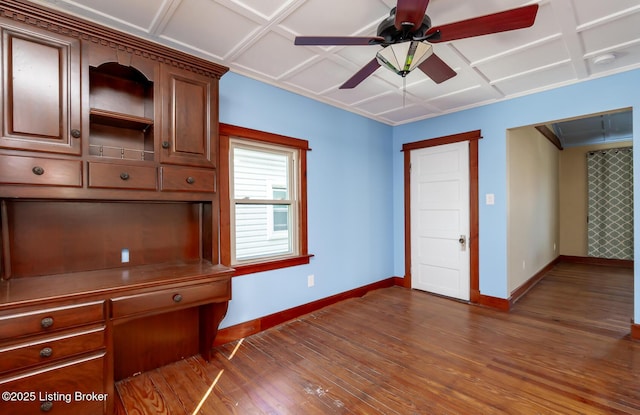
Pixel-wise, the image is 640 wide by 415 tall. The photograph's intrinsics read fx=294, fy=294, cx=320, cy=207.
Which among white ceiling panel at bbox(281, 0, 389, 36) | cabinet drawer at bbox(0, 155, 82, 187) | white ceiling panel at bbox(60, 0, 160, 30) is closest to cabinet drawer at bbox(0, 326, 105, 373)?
cabinet drawer at bbox(0, 155, 82, 187)

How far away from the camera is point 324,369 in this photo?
230cm

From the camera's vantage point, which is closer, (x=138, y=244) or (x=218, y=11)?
(x=218, y=11)

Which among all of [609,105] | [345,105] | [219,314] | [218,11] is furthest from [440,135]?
[219,314]

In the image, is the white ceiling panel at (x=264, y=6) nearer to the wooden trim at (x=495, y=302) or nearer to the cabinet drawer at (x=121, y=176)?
the cabinet drawer at (x=121, y=176)

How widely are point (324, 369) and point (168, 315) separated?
1309 millimetres

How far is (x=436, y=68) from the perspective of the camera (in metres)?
2.15

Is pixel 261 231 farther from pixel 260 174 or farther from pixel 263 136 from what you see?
pixel 263 136

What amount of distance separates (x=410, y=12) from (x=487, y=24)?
426mm

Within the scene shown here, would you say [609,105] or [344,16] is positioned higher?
[344,16]

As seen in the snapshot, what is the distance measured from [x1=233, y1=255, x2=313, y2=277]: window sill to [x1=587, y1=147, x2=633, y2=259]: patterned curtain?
6453mm

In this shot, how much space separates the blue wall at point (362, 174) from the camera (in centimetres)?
288

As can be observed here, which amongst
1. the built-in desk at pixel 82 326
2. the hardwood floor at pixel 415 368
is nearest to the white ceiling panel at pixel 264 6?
the built-in desk at pixel 82 326

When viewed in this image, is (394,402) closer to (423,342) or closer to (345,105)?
(423,342)

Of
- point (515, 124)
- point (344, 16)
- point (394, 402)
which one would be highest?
point (344, 16)
